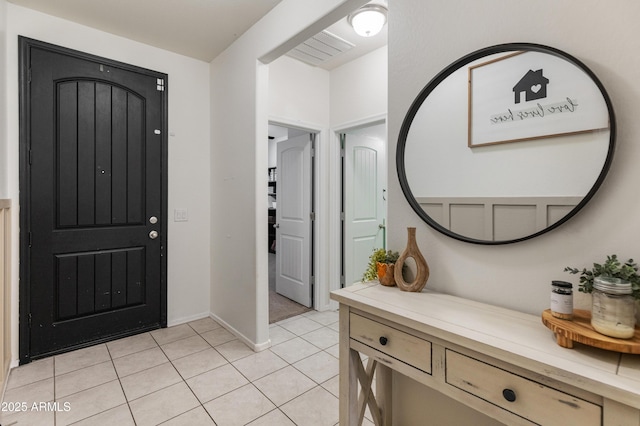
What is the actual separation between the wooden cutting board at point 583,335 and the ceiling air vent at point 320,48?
2.59 m

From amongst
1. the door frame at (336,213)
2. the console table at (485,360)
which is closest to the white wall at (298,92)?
the door frame at (336,213)

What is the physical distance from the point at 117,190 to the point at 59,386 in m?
1.49

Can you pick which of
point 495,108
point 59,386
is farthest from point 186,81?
point 495,108

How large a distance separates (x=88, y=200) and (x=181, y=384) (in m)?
1.67

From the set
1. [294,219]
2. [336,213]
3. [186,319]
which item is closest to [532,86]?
[336,213]

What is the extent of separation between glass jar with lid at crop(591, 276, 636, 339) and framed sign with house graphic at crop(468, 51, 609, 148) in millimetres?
474

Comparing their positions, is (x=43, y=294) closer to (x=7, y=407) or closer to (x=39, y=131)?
(x=7, y=407)

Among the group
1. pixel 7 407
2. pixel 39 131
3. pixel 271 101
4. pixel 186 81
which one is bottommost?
pixel 7 407

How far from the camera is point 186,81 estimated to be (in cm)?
304

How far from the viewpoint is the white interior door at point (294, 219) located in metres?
3.45

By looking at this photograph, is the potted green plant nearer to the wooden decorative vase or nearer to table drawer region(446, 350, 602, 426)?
table drawer region(446, 350, 602, 426)

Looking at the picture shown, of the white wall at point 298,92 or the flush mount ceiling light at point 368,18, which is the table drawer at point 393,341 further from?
the white wall at point 298,92

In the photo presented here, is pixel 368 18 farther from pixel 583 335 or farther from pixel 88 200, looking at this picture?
pixel 88 200

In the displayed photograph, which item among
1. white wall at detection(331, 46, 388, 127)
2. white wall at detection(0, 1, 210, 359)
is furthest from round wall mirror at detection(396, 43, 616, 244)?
white wall at detection(0, 1, 210, 359)
